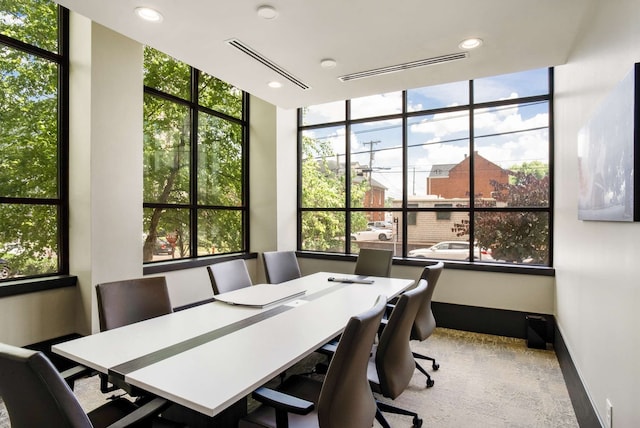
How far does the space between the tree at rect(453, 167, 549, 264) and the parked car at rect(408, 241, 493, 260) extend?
9 centimetres

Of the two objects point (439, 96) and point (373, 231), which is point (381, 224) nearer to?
point (373, 231)

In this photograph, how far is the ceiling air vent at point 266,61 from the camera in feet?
9.56

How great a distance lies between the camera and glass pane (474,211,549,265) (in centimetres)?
405

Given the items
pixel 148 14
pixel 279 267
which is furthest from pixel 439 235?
pixel 148 14

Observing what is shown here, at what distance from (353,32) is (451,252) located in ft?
9.67

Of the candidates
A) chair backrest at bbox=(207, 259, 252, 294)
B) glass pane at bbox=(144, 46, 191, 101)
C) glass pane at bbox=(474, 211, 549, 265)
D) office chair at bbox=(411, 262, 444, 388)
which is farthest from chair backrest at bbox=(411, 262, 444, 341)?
glass pane at bbox=(144, 46, 191, 101)

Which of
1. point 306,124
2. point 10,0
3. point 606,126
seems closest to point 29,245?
point 10,0

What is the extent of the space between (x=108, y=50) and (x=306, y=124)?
2.95 m

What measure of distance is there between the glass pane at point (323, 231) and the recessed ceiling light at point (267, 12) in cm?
323

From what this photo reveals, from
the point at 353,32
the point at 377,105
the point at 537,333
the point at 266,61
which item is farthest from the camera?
the point at 377,105

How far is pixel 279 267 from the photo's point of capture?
3.86m

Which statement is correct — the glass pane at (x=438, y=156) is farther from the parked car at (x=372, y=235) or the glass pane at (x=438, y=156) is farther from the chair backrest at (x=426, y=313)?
the chair backrest at (x=426, y=313)

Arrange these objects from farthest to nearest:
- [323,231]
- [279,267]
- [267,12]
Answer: [323,231] → [279,267] → [267,12]

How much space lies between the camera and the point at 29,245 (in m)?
3.06
